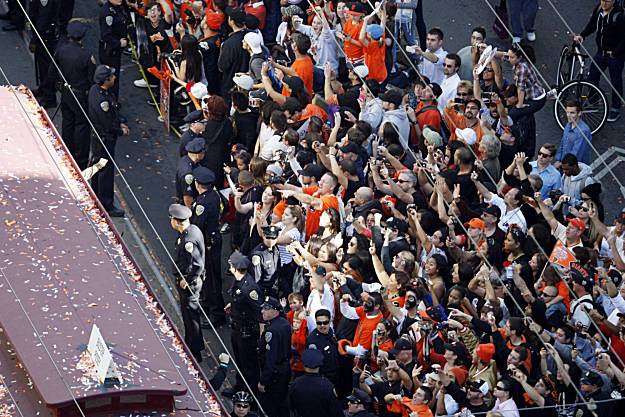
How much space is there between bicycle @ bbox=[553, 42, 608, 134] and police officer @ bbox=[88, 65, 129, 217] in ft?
15.6

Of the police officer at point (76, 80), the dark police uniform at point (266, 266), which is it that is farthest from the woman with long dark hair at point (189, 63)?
the dark police uniform at point (266, 266)

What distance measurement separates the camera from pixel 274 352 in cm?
1339

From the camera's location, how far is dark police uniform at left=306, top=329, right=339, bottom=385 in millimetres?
13211

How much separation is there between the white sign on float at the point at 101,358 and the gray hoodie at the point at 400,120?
522cm

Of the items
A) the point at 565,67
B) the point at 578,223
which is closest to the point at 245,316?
the point at 578,223

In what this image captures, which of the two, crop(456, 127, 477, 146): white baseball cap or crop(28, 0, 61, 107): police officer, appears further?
crop(28, 0, 61, 107): police officer

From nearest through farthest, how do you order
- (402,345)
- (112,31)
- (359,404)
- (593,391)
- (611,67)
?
(359,404) → (593,391) → (402,345) → (112,31) → (611,67)

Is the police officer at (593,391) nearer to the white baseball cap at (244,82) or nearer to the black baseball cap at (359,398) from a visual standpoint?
the black baseball cap at (359,398)

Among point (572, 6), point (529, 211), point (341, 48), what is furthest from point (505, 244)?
point (572, 6)

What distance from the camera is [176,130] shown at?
1798 cm

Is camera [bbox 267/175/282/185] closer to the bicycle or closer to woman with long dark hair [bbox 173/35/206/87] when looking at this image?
woman with long dark hair [bbox 173/35/206/87]

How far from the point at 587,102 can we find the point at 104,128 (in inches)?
208

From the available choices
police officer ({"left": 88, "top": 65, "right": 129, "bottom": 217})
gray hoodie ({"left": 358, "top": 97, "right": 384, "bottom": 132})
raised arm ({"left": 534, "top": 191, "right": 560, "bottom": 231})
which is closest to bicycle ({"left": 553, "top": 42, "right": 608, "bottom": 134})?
gray hoodie ({"left": 358, "top": 97, "right": 384, "bottom": 132})

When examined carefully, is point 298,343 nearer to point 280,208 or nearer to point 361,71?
point 280,208
